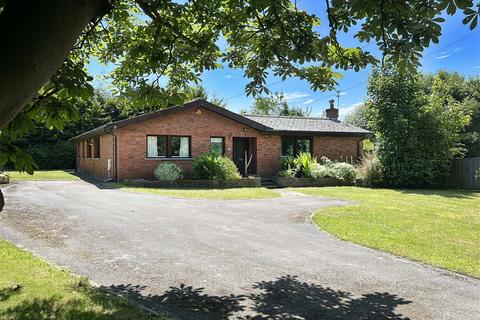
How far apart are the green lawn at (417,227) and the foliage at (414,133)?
553 centimetres

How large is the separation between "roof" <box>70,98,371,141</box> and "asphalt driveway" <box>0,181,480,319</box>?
10.1 m

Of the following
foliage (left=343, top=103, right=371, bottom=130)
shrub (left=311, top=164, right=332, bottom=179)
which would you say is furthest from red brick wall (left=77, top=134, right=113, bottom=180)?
foliage (left=343, top=103, right=371, bottom=130)

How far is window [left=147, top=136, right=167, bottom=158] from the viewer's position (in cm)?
2235

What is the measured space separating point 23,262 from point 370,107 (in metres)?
20.0

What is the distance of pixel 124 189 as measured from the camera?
18.2m

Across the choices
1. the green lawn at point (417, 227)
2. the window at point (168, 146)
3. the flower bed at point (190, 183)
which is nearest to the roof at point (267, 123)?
the window at point (168, 146)

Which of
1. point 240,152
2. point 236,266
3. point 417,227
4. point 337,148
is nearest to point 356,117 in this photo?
point 337,148

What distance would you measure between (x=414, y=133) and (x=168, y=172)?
12.2 meters

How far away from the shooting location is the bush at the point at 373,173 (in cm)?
2227

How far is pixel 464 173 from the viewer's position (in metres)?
21.9

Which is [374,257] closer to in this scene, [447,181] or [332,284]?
[332,284]

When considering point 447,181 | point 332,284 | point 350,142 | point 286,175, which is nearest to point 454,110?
point 447,181

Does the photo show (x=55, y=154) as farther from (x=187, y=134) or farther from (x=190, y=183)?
(x=190, y=183)

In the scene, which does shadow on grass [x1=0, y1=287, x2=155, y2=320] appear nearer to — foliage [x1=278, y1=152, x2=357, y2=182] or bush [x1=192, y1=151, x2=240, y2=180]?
bush [x1=192, y1=151, x2=240, y2=180]
